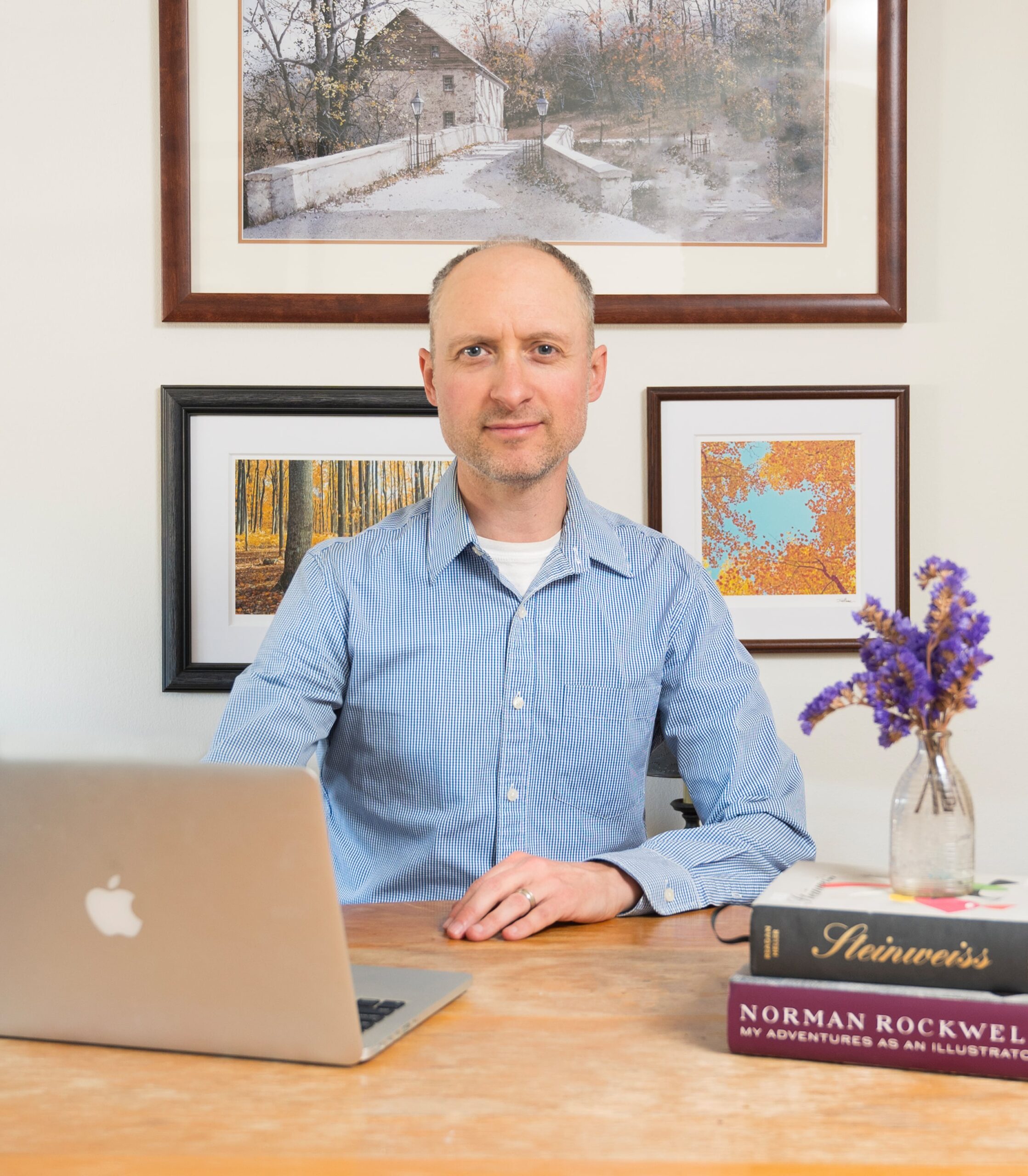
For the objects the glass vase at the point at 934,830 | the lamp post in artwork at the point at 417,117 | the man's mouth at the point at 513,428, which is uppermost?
the lamp post in artwork at the point at 417,117

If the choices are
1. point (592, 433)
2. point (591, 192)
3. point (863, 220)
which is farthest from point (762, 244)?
point (592, 433)

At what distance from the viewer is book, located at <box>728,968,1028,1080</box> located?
79 cm

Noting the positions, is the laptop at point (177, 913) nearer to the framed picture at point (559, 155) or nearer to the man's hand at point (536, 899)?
the man's hand at point (536, 899)

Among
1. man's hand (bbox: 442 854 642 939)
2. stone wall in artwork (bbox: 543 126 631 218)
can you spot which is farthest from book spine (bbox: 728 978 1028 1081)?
stone wall in artwork (bbox: 543 126 631 218)

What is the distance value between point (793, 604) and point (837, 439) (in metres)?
0.30

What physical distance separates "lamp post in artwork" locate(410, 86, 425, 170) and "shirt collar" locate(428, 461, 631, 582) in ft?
2.18

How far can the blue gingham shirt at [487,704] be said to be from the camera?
155 centimetres

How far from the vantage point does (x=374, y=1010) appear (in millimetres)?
923

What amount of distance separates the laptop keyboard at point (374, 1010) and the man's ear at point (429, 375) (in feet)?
3.07

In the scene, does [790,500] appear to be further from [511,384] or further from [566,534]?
[511,384]

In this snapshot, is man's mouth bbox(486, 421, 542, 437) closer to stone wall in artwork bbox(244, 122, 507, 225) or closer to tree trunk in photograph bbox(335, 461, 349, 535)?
tree trunk in photograph bbox(335, 461, 349, 535)

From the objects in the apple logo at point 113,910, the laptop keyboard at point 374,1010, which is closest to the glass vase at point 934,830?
the laptop keyboard at point 374,1010

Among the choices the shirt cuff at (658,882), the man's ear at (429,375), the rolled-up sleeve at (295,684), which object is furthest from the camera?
the man's ear at (429,375)

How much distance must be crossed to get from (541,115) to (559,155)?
0.25 feet
